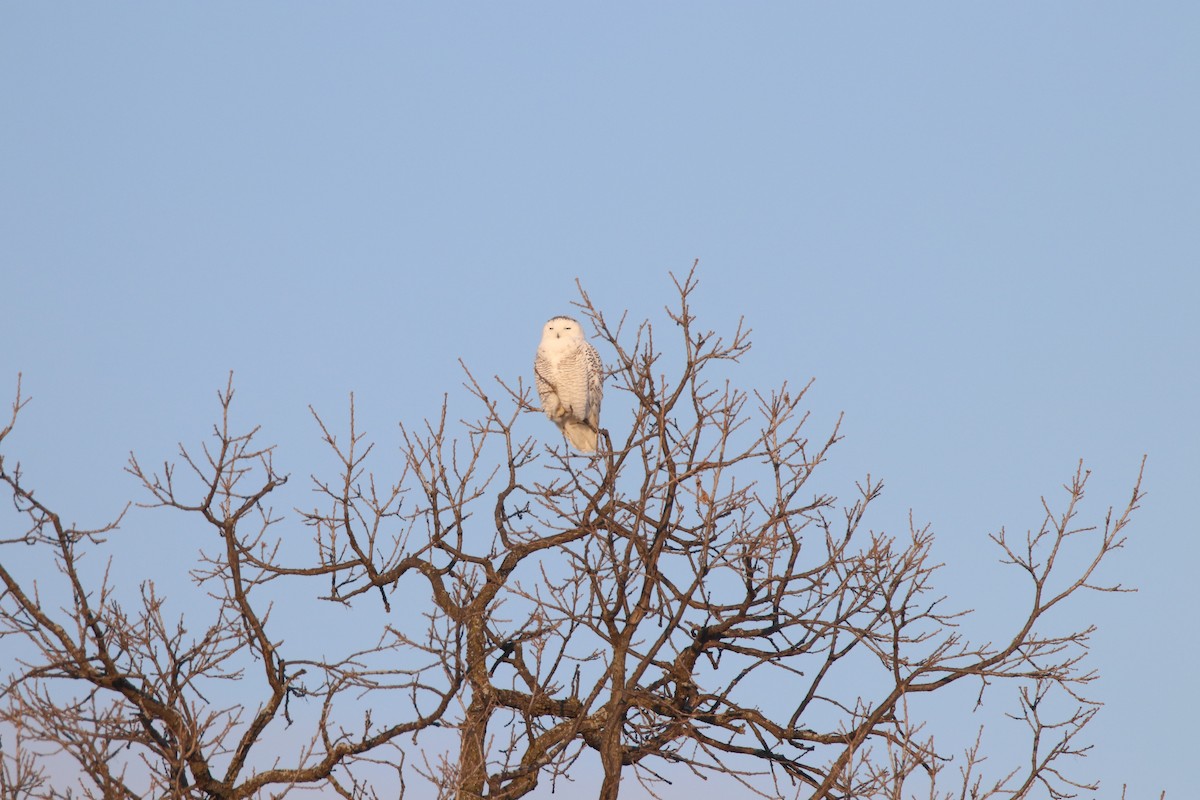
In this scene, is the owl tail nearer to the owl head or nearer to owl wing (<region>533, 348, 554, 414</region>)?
owl wing (<region>533, 348, 554, 414</region>)

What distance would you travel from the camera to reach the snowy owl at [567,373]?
10.4 meters

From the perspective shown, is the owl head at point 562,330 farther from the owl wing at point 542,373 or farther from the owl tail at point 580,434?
the owl tail at point 580,434

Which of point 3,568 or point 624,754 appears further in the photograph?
point 624,754

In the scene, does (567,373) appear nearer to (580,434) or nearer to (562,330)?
(562,330)

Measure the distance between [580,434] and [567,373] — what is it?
0.75 m

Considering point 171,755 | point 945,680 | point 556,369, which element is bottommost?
point 171,755

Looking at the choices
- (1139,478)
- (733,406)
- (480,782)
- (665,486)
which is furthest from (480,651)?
(1139,478)

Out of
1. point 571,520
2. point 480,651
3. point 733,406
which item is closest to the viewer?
point 733,406

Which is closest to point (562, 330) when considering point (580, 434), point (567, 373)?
point (567, 373)

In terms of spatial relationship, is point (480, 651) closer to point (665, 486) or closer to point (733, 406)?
point (665, 486)

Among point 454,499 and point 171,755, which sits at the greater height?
point 454,499

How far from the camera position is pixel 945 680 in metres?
6.30

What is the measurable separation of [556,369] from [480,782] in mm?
4822

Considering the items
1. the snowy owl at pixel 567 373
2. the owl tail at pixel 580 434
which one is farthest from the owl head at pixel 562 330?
the owl tail at pixel 580 434
